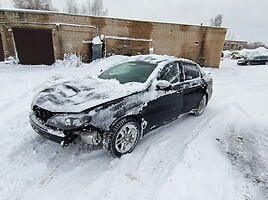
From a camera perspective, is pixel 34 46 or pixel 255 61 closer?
pixel 34 46

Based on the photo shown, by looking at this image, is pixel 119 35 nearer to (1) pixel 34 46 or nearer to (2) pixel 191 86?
(1) pixel 34 46

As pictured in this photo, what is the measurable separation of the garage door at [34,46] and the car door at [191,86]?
10.3m

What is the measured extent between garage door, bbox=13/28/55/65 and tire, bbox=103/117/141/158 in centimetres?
1108

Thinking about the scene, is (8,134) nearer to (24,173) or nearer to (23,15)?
(24,173)

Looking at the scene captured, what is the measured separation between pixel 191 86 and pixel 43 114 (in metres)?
3.14

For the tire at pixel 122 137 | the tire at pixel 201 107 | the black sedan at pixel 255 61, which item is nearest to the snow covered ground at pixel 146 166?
the tire at pixel 122 137

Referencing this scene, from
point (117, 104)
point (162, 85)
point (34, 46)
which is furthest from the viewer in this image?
point (34, 46)

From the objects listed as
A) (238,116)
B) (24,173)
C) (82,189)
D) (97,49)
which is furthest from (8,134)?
(97,49)

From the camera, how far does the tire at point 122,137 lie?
2.89m

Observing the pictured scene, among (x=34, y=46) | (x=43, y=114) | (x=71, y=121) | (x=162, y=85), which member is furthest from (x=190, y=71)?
(x=34, y=46)

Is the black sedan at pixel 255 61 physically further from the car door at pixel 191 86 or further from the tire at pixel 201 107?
the car door at pixel 191 86

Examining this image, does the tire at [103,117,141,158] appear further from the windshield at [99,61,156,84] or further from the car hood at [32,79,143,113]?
the windshield at [99,61,156,84]

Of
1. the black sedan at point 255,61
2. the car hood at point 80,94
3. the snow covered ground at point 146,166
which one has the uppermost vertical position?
the car hood at point 80,94

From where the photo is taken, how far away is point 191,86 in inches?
178
